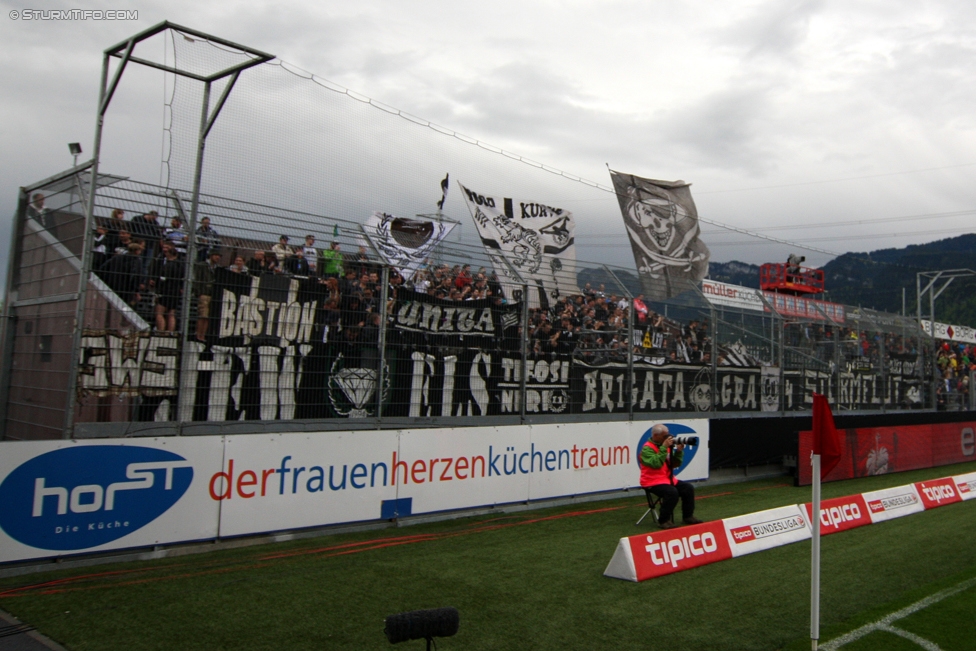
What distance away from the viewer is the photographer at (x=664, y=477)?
9.31 meters

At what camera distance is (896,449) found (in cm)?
1619

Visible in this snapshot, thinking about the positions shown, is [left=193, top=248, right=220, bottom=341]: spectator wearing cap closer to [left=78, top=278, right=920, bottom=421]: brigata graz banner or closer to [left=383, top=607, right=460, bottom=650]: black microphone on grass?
[left=78, top=278, right=920, bottom=421]: brigata graz banner

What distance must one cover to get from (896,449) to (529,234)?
31.2 ft

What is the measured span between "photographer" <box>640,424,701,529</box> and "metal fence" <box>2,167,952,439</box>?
2.09 m

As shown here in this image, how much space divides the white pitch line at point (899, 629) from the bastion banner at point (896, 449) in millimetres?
7484

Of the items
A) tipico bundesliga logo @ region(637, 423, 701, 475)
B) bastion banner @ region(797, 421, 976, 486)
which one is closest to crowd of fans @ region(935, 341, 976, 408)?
bastion banner @ region(797, 421, 976, 486)

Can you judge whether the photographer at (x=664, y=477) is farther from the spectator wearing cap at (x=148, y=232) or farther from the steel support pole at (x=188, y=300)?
the spectator wearing cap at (x=148, y=232)

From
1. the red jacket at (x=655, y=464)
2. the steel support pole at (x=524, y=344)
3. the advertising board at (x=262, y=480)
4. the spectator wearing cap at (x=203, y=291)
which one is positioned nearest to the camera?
the advertising board at (x=262, y=480)

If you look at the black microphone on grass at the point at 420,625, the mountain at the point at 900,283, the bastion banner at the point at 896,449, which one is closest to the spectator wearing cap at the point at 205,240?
the black microphone on grass at the point at 420,625

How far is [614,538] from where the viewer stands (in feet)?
28.6

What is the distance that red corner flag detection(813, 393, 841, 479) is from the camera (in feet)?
17.0

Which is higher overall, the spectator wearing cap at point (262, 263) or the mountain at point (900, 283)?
the mountain at point (900, 283)

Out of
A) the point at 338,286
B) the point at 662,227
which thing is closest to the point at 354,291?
the point at 338,286

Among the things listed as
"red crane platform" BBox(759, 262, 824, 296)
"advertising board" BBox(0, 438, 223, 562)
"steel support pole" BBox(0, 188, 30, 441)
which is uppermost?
"red crane platform" BBox(759, 262, 824, 296)
